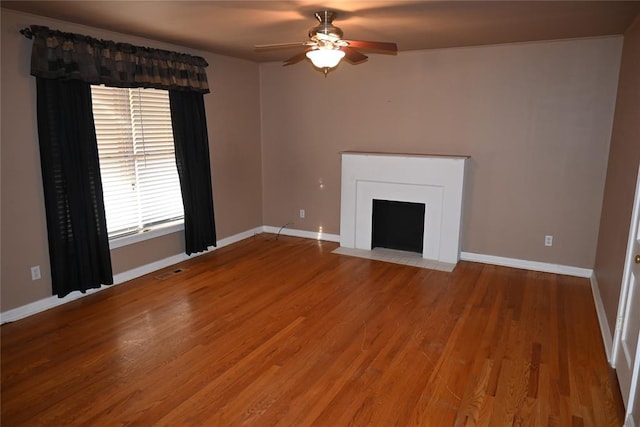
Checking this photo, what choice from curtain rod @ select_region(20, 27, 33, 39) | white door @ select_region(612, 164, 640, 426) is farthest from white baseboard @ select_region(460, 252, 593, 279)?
curtain rod @ select_region(20, 27, 33, 39)

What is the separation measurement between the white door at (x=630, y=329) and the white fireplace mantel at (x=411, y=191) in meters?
2.12

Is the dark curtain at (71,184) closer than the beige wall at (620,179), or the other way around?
the beige wall at (620,179)

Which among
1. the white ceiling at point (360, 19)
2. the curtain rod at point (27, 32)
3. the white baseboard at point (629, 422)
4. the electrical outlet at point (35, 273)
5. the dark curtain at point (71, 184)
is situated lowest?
the white baseboard at point (629, 422)

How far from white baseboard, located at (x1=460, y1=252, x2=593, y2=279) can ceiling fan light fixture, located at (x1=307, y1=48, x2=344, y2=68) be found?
288 centimetres

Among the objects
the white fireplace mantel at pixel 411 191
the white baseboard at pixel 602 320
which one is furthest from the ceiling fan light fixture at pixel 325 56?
the white baseboard at pixel 602 320

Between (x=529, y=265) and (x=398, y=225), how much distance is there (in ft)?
4.85

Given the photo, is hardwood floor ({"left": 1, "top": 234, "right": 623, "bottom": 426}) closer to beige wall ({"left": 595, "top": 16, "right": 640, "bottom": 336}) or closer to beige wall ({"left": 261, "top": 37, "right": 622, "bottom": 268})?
beige wall ({"left": 595, "top": 16, "right": 640, "bottom": 336})

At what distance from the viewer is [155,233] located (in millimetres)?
4527

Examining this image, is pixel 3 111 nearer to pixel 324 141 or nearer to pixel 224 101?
pixel 224 101

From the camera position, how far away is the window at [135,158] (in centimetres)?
393

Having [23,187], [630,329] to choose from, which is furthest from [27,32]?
[630,329]

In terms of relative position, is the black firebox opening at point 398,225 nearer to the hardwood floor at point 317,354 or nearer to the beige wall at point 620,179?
the hardwood floor at point 317,354

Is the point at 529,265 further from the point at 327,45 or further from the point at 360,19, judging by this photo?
the point at 327,45

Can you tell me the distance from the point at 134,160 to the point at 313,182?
2.31 meters
